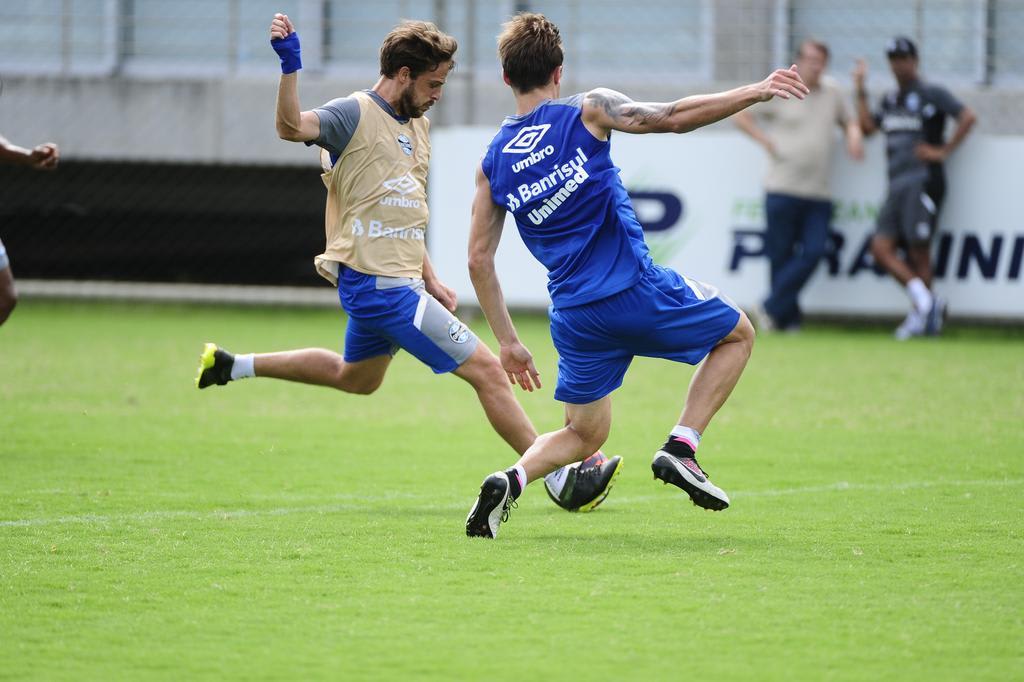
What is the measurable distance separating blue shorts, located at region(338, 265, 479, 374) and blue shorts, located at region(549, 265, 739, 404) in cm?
59

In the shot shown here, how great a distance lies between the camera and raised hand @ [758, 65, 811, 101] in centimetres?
534

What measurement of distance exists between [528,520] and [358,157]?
1727 millimetres

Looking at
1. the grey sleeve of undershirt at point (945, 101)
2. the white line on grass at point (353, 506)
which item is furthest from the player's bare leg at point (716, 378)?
the grey sleeve of undershirt at point (945, 101)

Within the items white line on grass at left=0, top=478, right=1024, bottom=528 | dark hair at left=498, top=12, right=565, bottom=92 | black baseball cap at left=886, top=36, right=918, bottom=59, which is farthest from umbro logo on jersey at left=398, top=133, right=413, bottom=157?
black baseball cap at left=886, top=36, right=918, bottom=59

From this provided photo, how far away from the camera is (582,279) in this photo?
5973 millimetres

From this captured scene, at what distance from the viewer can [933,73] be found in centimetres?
1681

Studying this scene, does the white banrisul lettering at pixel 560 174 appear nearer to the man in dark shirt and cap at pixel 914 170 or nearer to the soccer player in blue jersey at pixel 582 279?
the soccer player in blue jersey at pixel 582 279

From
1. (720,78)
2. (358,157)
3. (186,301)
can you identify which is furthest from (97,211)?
(358,157)

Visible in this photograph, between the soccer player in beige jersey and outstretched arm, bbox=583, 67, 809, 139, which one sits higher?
outstretched arm, bbox=583, 67, 809, 139

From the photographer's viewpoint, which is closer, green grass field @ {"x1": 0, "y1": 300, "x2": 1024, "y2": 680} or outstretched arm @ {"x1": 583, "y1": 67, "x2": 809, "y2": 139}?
green grass field @ {"x1": 0, "y1": 300, "x2": 1024, "y2": 680}

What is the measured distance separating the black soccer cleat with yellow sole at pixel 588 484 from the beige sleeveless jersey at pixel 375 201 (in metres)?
1.12

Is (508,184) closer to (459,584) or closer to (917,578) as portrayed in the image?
(459,584)

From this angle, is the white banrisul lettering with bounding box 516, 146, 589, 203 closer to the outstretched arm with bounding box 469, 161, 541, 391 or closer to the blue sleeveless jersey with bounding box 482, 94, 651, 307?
the blue sleeveless jersey with bounding box 482, 94, 651, 307

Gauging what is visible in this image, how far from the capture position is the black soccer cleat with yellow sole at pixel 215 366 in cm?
744
